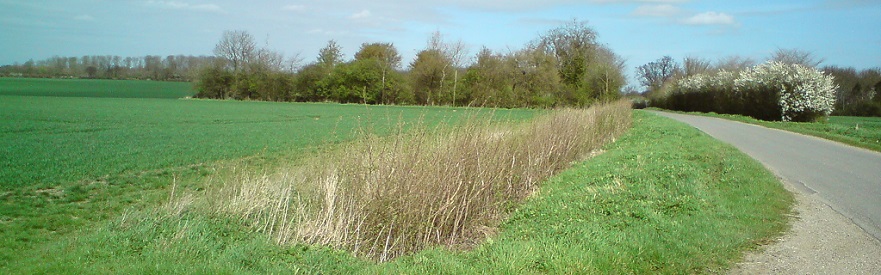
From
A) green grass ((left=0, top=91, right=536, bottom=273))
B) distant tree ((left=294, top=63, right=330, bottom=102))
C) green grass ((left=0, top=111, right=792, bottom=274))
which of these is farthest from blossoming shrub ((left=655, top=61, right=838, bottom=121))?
distant tree ((left=294, top=63, right=330, bottom=102))

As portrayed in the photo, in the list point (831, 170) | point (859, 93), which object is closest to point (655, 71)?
point (859, 93)

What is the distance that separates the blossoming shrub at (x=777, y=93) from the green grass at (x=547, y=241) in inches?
1281

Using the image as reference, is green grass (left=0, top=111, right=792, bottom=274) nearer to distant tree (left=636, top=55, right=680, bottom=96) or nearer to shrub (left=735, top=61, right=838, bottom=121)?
shrub (left=735, top=61, right=838, bottom=121)

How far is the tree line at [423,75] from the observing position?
5784cm

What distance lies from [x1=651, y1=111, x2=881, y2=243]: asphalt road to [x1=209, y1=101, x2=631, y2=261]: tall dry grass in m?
4.91

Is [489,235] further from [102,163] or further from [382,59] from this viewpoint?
[382,59]

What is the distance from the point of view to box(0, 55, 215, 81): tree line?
70294 mm

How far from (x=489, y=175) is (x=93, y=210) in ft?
22.8

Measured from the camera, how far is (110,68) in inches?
3489

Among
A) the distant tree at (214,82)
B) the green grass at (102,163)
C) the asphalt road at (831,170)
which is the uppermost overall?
the distant tree at (214,82)

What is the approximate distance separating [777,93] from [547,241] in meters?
38.7

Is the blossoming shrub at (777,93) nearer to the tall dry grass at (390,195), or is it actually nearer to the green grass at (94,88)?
the tall dry grass at (390,195)

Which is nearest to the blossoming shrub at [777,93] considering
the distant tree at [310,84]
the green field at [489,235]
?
the green field at [489,235]

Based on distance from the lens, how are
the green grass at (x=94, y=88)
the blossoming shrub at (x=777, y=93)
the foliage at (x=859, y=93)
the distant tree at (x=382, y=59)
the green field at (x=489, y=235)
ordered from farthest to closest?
the distant tree at (x=382, y=59) → the green grass at (x=94, y=88) → the foliage at (x=859, y=93) → the blossoming shrub at (x=777, y=93) → the green field at (x=489, y=235)
